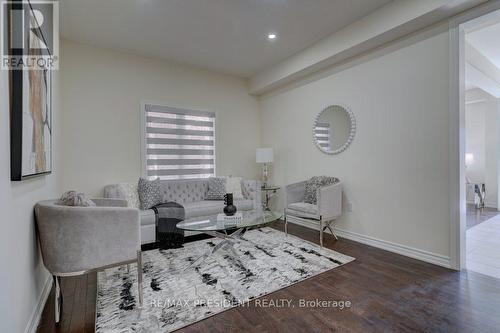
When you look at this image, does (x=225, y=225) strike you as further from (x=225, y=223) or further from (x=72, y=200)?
(x=72, y=200)

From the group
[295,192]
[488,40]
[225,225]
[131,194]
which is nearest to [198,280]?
[225,225]

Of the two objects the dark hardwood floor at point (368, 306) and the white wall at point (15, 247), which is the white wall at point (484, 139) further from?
the white wall at point (15, 247)

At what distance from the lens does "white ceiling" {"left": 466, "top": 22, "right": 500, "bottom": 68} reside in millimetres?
3355

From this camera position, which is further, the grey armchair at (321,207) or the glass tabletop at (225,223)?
the grey armchair at (321,207)

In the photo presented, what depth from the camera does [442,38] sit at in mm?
2730

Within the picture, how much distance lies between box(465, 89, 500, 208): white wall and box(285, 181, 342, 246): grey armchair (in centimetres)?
460

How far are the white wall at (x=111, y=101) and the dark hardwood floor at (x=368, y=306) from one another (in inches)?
72.9

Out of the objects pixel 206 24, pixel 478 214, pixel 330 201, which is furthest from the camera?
pixel 478 214

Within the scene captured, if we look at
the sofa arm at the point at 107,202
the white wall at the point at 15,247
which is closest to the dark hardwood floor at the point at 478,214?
the sofa arm at the point at 107,202

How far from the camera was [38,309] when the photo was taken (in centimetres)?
193

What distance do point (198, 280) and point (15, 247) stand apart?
146 cm

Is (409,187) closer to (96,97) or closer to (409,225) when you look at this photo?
(409,225)

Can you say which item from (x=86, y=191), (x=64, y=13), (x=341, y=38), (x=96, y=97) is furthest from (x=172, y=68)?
(x=341, y=38)

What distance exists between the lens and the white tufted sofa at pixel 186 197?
345 centimetres
